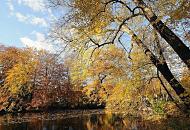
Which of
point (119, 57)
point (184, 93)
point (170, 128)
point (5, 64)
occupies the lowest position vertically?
point (170, 128)

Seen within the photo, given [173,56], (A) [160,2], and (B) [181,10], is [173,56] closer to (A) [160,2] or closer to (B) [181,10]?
(A) [160,2]

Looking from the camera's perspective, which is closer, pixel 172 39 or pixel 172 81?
pixel 172 39

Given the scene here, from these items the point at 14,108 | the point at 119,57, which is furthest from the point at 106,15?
the point at 14,108

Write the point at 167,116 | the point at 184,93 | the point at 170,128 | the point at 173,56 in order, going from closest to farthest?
the point at 184,93 < the point at 170,128 < the point at 173,56 < the point at 167,116

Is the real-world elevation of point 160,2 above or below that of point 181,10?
above

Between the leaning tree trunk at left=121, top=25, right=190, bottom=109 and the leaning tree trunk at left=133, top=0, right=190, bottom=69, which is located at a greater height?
the leaning tree trunk at left=133, top=0, right=190, bottom=69

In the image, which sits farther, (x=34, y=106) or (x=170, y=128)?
(x=34, y=106)

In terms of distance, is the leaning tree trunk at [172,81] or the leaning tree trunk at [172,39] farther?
the leaning tree trunk at [172,81]

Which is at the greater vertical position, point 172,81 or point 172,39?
point 172,39

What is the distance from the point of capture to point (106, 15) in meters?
14.1

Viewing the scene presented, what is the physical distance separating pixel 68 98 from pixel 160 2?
154 ft

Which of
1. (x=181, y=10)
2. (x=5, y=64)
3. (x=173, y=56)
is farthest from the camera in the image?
(x=5, y=64)

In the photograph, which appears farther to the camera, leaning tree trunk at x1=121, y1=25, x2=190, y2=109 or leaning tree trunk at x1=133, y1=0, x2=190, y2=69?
leaning tree trunk at x1=121, y1=25, x2=190, y2=109

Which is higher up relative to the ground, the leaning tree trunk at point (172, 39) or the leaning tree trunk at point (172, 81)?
the leaning tree trunk at point (172, 39)
